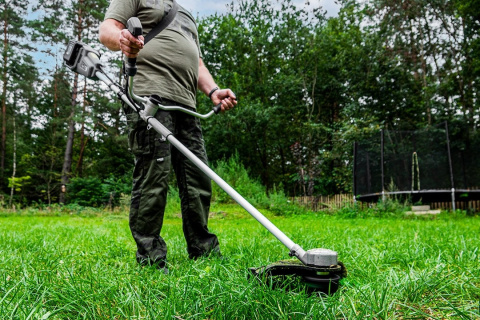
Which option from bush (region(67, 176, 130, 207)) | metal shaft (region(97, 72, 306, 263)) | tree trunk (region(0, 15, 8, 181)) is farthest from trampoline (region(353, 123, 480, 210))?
tree trunk (region(0, 15, 8, 181))

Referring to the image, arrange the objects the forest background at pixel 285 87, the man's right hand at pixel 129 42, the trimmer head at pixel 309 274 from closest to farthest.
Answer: the trimmer head at pixel 309 274 → the man's right hand at pixel 129 42 → the forest background at pixel 285 87

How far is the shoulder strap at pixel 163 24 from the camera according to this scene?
2.06 meters

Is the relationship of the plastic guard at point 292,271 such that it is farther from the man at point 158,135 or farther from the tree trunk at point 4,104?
the tree trunk at point 4,104

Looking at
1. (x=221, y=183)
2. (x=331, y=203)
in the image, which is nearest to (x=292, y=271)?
(x=221, y=183)

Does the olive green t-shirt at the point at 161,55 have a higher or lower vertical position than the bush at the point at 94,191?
higher

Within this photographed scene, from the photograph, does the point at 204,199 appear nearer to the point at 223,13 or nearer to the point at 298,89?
the point at 298,89

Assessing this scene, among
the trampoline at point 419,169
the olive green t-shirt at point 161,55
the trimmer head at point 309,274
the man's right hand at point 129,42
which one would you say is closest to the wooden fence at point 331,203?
the trampoline at point 419,169

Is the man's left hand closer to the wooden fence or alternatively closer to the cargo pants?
the cargo pants

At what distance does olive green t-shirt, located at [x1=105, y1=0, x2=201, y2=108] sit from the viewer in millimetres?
1994

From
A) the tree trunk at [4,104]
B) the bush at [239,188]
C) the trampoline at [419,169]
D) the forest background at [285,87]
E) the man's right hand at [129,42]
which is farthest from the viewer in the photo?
the tree trunk at [4,104]

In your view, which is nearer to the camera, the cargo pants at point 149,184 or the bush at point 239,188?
the cargo pants at point 149,184

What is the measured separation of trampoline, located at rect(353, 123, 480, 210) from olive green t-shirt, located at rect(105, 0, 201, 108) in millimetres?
7810

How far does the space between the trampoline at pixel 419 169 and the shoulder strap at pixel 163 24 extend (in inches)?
312

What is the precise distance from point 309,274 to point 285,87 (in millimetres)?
15181
